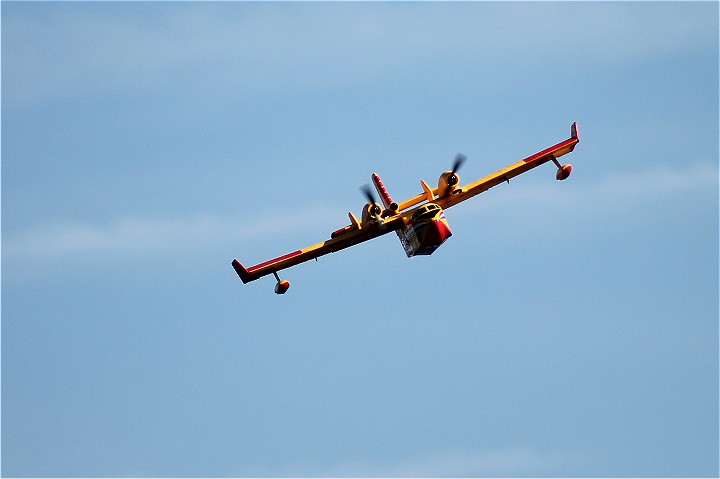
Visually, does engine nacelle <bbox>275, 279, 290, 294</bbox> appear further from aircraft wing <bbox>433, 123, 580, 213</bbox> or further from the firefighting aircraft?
aircraft wing <bbox>433, 123, 580, 213</bbox>

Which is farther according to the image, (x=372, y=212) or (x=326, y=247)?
(x=326, y=247)

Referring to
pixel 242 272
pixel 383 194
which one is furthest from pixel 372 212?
pixel 242 272

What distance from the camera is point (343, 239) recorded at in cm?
6431

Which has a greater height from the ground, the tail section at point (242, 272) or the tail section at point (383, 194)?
the tail section at point (383, 194)

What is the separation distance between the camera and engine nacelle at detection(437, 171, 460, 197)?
64.6 metres

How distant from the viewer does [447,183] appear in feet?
212

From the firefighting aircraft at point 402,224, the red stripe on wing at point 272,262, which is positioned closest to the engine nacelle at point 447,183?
the firefighting aircraft at point 402,224

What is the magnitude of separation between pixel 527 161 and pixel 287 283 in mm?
12615

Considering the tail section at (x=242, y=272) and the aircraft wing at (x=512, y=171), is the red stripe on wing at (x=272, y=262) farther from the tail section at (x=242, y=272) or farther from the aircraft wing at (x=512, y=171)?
the aircraft wing at (x=512, y=171)

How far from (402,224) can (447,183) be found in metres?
2.80

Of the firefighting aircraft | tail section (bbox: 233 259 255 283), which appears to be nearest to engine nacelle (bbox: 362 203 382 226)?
the firefighting aircraft

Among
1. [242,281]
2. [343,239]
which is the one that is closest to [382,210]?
[343,239]

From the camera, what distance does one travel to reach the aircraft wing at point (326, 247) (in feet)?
209

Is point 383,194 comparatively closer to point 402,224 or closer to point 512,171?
point 402,224
